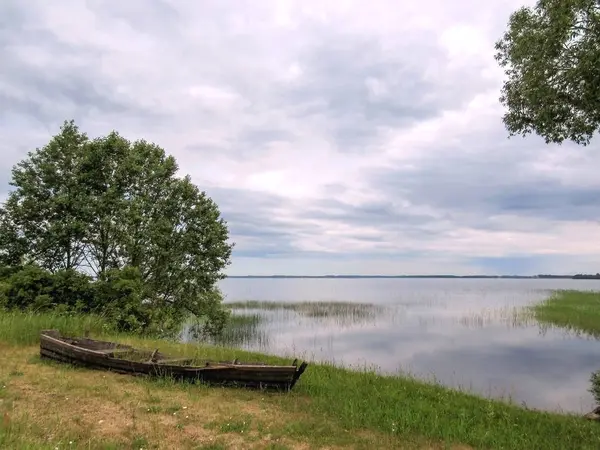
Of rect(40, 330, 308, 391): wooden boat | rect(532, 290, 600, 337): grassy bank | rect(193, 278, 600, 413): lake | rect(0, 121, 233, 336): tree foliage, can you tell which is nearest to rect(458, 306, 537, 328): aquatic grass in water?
rect(193, 278, 600, 413): lake

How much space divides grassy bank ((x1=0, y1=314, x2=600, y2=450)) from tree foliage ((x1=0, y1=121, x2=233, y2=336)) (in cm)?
966

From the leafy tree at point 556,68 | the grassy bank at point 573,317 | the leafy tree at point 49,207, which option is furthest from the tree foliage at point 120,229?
the grassy bank at point 573,317

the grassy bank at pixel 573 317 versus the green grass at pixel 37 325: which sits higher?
the green grass at pixel 37 325

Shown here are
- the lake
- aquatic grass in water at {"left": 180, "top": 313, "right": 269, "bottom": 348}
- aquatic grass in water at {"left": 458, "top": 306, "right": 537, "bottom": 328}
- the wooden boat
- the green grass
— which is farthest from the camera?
aquatic grass in water at {"left": 458, "top": 306, "right": 537, "bottom": 328}

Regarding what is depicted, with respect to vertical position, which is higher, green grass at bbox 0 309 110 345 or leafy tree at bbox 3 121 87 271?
leafy tree at bbox 3 121 87 271

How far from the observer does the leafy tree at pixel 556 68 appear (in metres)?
10.0

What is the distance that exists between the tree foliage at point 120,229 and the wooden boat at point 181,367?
775 cm

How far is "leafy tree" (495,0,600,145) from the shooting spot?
394 inches

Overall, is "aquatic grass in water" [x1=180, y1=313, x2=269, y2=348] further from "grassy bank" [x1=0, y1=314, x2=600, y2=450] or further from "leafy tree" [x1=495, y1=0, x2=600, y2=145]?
"leafy tree" [x1=495, y1=0, x2=600, y2=145]

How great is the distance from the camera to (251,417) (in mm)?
9086

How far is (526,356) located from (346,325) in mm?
15888

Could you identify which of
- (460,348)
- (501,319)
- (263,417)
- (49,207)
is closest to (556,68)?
(263,417)

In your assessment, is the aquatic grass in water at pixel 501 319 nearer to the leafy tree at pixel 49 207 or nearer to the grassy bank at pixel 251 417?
the grassy bank at pixel 251 417

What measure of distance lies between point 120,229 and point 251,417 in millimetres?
17957
